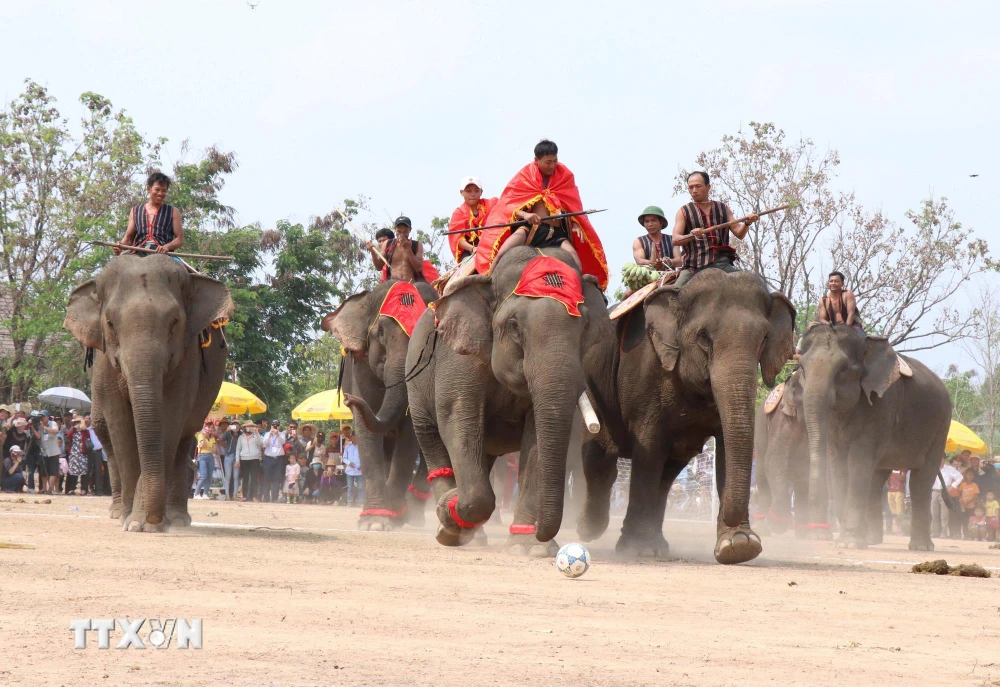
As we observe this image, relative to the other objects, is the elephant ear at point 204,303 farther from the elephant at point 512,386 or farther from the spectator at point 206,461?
the spectator at point 206,461

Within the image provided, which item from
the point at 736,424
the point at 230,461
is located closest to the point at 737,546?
the point at 736,424

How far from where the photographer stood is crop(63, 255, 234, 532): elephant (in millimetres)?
12195

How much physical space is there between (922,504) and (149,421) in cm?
1014

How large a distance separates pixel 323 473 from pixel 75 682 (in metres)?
25.1

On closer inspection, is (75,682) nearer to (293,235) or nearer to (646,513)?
(646,513)

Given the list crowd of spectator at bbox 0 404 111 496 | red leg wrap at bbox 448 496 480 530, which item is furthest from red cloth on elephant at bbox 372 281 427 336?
crowd of spectator at bbox 0 404 111 496

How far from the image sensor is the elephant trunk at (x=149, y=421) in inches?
478

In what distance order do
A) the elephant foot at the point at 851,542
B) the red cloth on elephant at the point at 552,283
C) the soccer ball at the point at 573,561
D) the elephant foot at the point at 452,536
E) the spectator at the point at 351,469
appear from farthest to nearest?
the spectator at the point at 351,469, the elephant foot at the point at 851,542, the elephant foot at the point at 452,536, the red cloth on elephant at the point at 552,283, the soccer ball at the point at 573,561

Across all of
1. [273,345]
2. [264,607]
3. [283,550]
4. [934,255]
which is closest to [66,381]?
[273,345]

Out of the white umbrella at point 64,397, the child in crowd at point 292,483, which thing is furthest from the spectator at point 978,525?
the white umbrella at point 64,397

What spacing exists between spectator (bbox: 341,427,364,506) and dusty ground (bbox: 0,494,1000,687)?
16.7 metres

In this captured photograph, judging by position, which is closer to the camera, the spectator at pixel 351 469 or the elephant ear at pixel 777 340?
the elephant ear at pixel 777 340

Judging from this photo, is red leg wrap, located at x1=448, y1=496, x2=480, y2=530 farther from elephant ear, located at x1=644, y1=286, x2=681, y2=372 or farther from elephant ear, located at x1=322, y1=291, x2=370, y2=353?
elephant ear, located at x1=322, y1=291, x2=370, y2=353

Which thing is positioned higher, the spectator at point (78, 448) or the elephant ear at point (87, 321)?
the elephant ear at point (87, 321)
